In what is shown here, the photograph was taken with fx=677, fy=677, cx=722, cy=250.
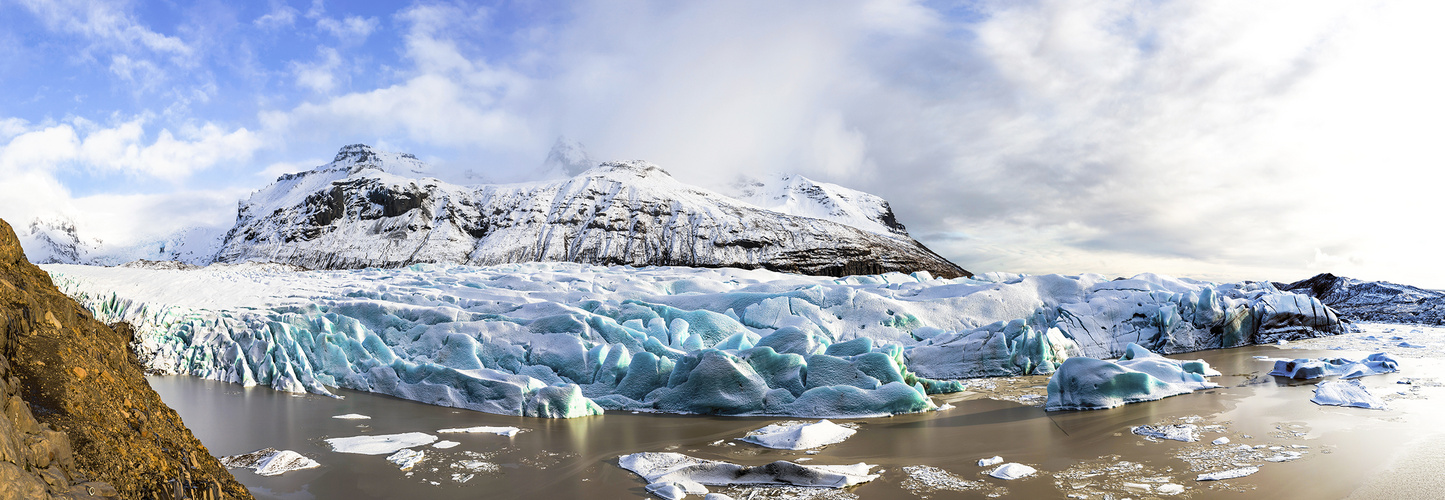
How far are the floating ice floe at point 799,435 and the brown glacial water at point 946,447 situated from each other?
0.36 ft

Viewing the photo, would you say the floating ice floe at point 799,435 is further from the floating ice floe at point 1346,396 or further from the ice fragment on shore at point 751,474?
the floating ice floe at point 1346,396

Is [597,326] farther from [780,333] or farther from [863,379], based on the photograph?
[863,379]

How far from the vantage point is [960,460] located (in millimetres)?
4285

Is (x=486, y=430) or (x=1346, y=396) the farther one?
(x=1346, y=396)

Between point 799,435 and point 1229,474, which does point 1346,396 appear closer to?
point 1229,474

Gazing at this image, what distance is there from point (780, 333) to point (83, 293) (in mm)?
8881

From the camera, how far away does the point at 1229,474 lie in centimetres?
379

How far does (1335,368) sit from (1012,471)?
6.38 m

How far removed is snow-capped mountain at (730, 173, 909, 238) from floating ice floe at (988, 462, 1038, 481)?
188 feet

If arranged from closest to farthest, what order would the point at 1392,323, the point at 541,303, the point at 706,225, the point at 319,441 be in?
the point at 319,441
the point at 541,303
the point at 1392,323
the point at 706,225

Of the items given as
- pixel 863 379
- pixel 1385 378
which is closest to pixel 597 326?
pixel 863 379

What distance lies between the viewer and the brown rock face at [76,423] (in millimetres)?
1688

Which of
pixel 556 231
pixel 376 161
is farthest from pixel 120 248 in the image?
pixel 556 231

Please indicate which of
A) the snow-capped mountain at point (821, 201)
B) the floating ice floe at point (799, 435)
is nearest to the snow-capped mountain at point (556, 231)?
→ the snow-capped mountain at point (821, 201)
